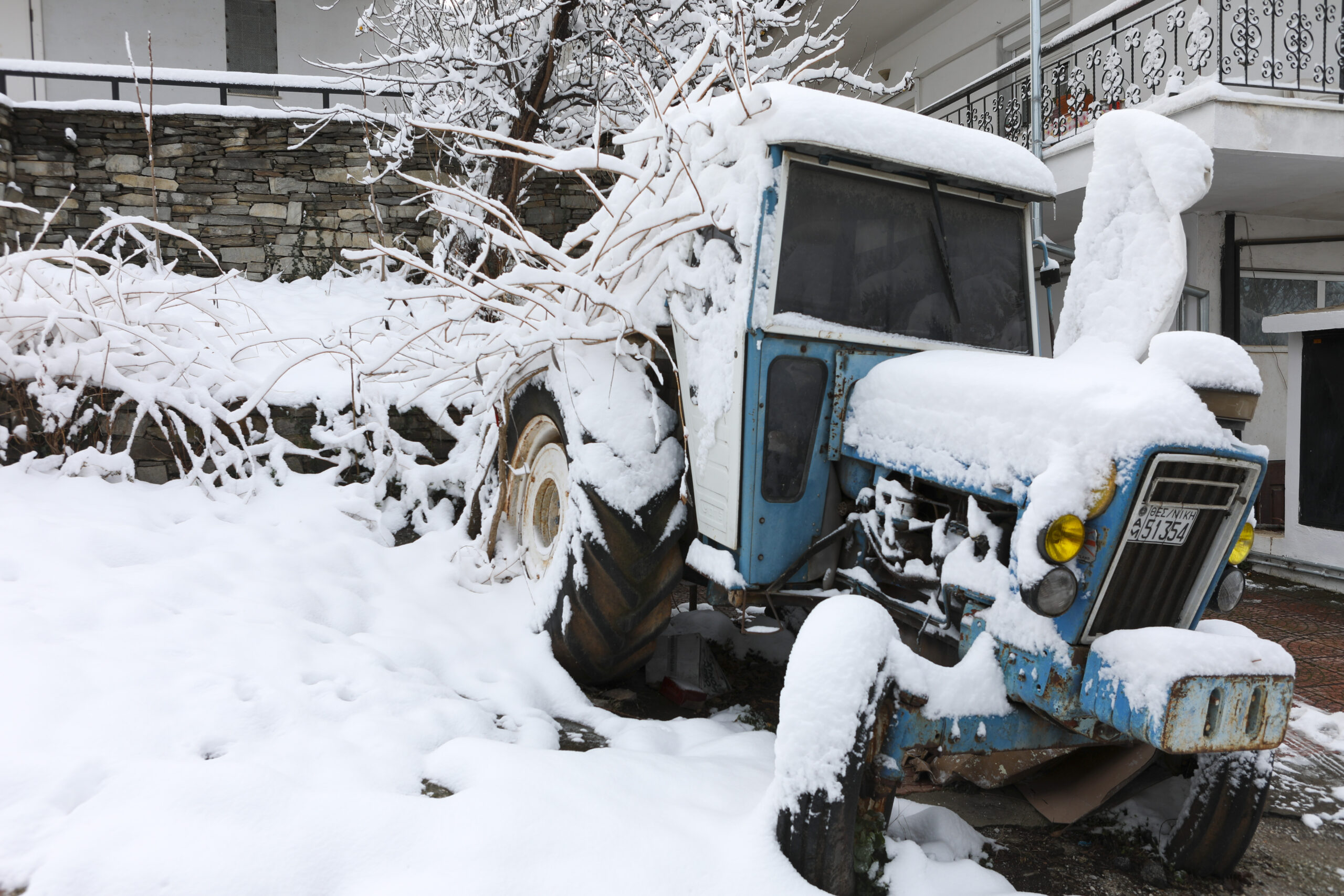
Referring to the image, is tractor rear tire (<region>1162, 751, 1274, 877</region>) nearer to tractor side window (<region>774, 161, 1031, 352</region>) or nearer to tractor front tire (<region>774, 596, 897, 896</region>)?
tractor front tire (<region>774, 596, 897, 896</region>)

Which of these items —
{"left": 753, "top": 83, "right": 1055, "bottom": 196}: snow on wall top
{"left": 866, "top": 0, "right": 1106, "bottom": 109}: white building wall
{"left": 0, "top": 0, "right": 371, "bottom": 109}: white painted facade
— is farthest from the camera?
{"left": 0, "top": 0, "right": 371, "bottom": 109}: white painted facade

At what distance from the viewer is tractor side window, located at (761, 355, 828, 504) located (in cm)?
265

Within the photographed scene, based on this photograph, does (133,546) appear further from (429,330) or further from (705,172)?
(705,172)

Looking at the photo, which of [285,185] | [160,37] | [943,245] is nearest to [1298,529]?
[943,245]

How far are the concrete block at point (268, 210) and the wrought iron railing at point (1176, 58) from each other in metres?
7.52

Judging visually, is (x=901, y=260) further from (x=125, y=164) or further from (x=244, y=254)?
(x=125, y=164)

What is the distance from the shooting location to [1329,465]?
610 centimetres

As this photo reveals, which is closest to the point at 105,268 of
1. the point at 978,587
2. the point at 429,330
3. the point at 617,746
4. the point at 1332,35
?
the point at 429,330

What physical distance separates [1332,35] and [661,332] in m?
8.36

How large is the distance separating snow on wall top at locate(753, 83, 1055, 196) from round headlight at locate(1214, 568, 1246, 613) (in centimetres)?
147

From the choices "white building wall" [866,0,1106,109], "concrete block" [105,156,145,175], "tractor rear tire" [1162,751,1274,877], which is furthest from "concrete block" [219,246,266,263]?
"tractor rear tire" [1162,751,1274,877]

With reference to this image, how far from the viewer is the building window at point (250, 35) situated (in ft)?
38.8

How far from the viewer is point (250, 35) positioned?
469 inches

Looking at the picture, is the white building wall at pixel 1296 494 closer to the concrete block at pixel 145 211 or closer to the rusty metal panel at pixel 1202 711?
the rusty metal panel at pixel 1202 711
